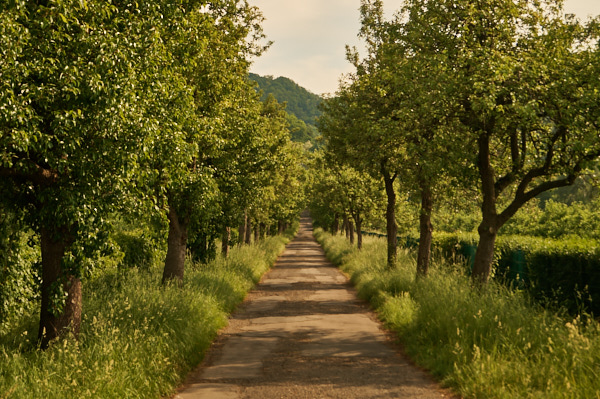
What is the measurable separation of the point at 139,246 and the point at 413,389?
1243 cm

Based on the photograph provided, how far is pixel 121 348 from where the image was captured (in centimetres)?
744

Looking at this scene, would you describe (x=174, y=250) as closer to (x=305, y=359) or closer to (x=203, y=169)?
(x=203, y=169)

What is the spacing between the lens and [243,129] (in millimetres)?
14500

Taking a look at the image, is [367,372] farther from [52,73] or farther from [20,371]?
[52,73]

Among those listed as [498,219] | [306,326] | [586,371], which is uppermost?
[498,219]

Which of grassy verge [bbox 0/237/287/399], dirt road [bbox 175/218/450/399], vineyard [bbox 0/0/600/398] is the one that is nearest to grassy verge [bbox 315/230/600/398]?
vineyard [bbox 0/0/600/398]

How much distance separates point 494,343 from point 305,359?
324 cm

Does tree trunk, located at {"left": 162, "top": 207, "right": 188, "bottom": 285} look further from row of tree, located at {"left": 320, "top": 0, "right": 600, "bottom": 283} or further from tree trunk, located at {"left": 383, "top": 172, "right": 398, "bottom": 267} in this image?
tree trunk, located at {"left": 383, "top": 172, "right": 398, "bottom": 267}

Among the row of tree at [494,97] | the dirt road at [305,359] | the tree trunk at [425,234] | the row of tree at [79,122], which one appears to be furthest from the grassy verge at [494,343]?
the row of tree at [79,122]

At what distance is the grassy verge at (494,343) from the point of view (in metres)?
6.27

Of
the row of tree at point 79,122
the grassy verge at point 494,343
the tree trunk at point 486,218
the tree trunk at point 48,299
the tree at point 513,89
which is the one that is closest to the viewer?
the row of tree at point 79,122

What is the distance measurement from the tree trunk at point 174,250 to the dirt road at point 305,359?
6.72 feet

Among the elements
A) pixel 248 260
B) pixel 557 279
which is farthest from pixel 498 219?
pixel 248 260

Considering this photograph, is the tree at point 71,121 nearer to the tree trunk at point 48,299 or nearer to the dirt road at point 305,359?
the tree trunk at point 48,299
